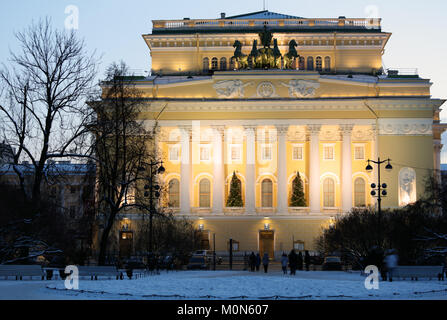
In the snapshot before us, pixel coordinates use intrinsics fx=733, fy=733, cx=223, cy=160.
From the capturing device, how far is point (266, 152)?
220ft

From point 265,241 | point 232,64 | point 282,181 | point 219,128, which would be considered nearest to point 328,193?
point 282,181

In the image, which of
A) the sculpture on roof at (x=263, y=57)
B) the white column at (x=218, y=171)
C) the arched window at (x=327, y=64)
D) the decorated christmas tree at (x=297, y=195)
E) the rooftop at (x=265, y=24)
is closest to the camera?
the decorated christmas tree at (x=297, y=195)

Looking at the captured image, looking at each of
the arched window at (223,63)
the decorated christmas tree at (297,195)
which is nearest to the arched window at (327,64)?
the arched window at (223,63)

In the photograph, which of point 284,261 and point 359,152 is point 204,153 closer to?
point 359,152

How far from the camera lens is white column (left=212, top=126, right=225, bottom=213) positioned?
65.4 metres

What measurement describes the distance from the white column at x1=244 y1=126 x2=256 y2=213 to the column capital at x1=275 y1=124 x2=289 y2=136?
2.16 meters

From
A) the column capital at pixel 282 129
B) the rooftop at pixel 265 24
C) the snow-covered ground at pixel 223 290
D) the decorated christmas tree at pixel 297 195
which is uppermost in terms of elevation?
the rooftop at pixel 265 24

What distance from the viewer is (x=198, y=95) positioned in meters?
66.2

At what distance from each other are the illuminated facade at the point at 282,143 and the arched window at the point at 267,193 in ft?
0.30

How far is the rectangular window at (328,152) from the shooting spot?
67.2 metres

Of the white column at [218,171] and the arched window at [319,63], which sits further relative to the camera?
the arched window at [319,63]

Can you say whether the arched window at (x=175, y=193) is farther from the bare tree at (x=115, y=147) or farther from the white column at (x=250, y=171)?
the bare tree at (x=115, y=147)
